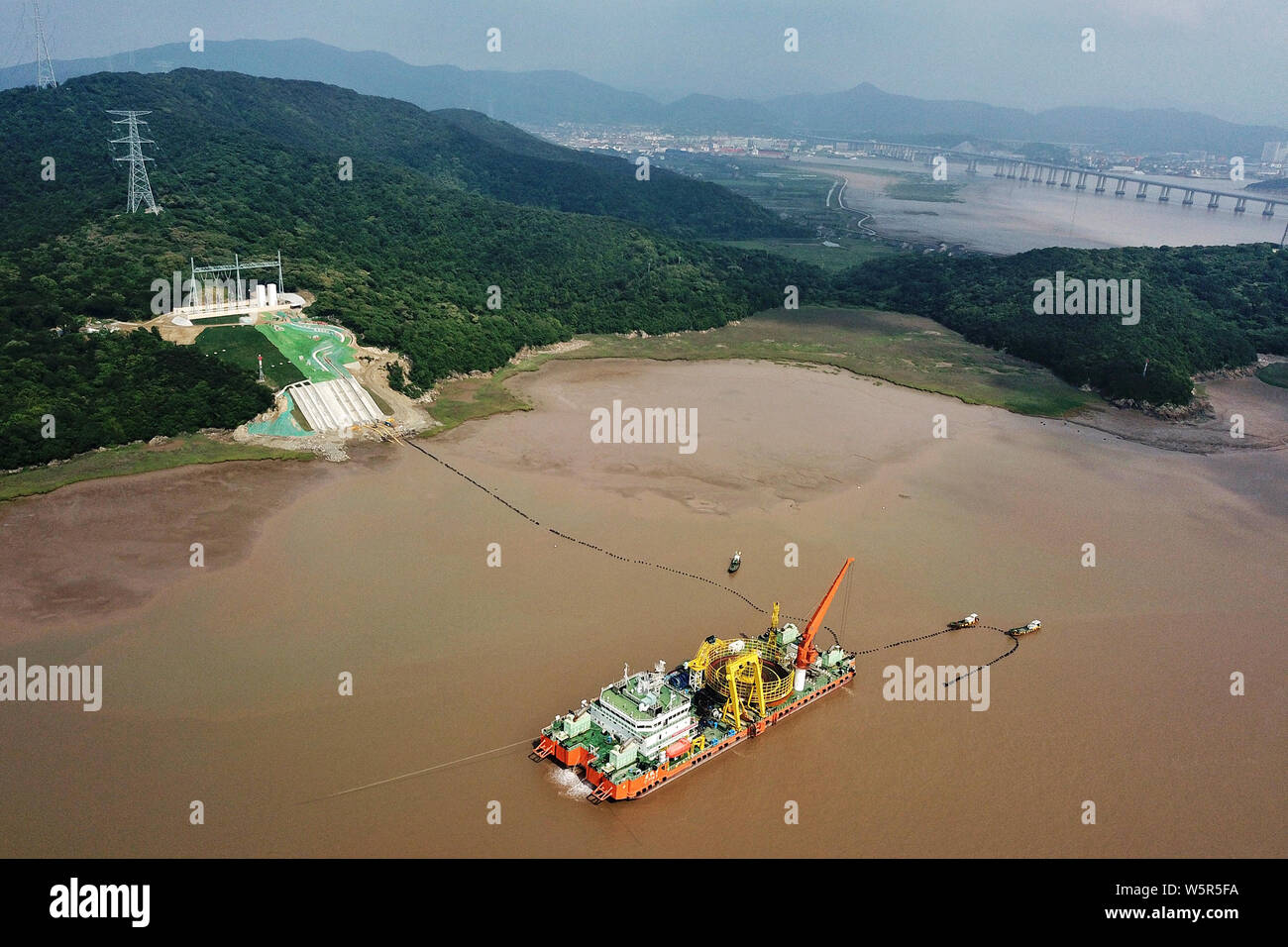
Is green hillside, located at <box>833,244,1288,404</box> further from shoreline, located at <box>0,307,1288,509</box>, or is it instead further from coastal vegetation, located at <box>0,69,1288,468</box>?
shoreline, located at <box>0,307,1288,509</box>

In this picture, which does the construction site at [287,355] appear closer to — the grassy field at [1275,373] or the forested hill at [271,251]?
the forested hill at [271,251]

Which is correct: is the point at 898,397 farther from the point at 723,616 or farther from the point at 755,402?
the point at 723,616

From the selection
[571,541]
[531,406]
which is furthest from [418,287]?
[571,541]

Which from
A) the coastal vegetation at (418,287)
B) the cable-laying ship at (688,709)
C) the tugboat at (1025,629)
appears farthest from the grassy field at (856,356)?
the tugboat at (1025,629)

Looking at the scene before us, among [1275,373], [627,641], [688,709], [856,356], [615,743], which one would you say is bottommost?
[615,743]

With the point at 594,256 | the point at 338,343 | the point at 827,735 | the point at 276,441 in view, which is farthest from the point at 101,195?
the point at 827,735

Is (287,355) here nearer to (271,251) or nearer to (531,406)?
(531,406)
